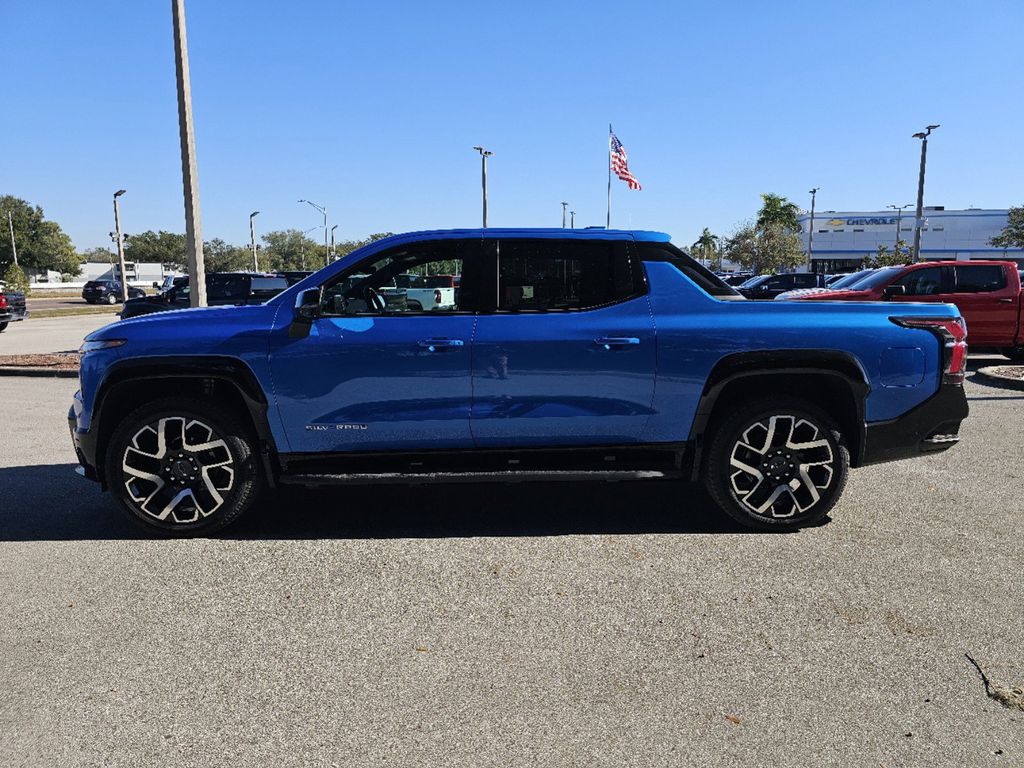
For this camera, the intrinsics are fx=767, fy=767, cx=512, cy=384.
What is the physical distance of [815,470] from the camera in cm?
470

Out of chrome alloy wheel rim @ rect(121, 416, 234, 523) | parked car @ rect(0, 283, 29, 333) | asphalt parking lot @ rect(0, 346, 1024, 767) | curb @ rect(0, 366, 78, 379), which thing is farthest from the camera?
parked car @ rect(0, 283, 29, 333)

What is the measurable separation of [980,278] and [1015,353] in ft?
5.00

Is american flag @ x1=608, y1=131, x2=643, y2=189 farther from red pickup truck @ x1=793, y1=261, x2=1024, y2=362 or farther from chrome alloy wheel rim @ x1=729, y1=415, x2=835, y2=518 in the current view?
chrome alloy wheel rim @ x1=729, y1=415, x2=835, y2=518

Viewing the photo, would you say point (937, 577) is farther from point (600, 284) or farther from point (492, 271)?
point (492, 271)

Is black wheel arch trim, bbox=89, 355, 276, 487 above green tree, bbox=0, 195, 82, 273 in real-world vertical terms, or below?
below

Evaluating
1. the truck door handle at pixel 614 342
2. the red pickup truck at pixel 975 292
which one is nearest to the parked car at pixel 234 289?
the red pickup truck at pixel 975 292

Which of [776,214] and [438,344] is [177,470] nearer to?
[438,344]

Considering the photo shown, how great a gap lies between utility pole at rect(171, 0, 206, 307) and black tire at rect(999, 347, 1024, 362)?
13.2 meters

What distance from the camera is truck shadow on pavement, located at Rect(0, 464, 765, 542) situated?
478 cm

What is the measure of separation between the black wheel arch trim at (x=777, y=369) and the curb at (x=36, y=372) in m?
11.0

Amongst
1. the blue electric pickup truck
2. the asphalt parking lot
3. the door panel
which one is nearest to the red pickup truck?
the asphalt parking lot

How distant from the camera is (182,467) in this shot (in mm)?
4598

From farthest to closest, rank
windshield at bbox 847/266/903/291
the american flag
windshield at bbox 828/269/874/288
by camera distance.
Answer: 1. the american flag
2. windshield at bbox 828/269/874/288
3. windshield at bbox 847/266/903/291

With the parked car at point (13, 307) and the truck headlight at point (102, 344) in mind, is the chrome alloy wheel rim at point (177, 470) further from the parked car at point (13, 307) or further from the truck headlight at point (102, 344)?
the parked car at point (13, 307)
